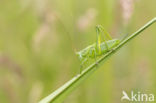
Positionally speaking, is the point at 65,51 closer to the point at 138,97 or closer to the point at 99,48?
the point at 138,97

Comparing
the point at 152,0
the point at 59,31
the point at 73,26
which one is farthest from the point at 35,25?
the point at 152,0

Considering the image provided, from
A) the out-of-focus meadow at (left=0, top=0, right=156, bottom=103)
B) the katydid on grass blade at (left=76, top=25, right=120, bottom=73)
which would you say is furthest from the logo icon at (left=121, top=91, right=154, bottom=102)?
the katydid on grass blade at (left=76, top=25, right=120, bottom=73)

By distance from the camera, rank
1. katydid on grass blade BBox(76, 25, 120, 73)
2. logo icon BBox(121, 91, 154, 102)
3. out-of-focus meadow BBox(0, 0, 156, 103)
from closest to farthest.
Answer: katydid on grass blade BBox(76, 25, 120, 73) → logo icon BBox(121, 91, 154, 102) → out-of-focus meadow BBox(0, 0, 156, 103)

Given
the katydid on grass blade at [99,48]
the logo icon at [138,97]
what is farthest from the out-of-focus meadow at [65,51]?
the katydid on grass blade at [99,48]

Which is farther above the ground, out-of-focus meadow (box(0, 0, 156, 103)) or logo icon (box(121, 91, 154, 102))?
out-of-focus meadow (box(0, 0, 156, 103))

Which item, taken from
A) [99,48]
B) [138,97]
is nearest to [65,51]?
[138,97]

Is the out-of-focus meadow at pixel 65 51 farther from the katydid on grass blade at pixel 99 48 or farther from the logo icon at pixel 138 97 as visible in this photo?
the katydid on grass blade at pixel 99 48

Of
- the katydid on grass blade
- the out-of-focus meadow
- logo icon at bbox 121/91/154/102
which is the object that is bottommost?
logo icon at bbox 121/91/154/102

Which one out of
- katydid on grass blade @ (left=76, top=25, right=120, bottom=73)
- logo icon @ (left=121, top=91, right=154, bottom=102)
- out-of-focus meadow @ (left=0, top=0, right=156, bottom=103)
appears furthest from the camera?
out-of-focus meadow @ (left=0, top=0, right=156, bottom=103)

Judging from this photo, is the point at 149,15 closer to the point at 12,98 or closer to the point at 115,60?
the point at 115,60

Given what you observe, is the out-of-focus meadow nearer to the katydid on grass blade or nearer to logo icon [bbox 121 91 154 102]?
logo icon [bbox 121 91 154 102]
